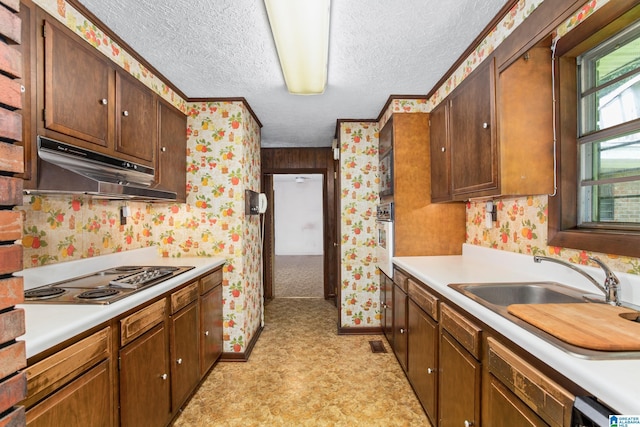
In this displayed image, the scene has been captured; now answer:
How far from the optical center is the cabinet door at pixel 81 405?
1017 mm

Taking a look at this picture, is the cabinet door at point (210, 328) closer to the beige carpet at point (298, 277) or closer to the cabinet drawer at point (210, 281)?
the cabinet drawer at point (210, 281)

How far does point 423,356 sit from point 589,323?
1102 millimetres

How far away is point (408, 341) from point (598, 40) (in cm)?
203

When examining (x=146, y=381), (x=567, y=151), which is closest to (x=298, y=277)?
(x=146, y=381)

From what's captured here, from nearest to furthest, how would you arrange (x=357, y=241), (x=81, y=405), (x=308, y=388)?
(x=81, y=405), (x=308, y=388), (x=357, y=241)

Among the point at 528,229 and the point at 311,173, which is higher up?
the point at 311,173

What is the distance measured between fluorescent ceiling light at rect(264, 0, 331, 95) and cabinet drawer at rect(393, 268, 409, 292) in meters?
1.57

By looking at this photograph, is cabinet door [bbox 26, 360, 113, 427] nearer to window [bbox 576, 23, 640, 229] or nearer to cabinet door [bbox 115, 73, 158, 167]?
cabinet door [bbox 115, 73, 158, 167]

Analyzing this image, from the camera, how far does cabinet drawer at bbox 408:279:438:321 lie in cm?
172

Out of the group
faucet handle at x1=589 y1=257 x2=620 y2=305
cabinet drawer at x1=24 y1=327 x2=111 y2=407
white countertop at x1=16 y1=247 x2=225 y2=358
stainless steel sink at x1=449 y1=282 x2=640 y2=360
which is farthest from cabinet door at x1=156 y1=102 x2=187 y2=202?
faucet handle at x1=589 y1=257 x2=620 y2=305

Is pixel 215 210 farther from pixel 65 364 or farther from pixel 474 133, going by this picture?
pixel 474 133

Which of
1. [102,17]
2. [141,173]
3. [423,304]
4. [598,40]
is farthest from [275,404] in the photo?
[598,40]

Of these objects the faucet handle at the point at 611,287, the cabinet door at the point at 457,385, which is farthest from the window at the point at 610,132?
the cabinet door at the point at 457,385

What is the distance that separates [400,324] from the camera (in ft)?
8.02
